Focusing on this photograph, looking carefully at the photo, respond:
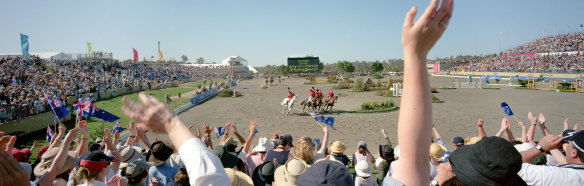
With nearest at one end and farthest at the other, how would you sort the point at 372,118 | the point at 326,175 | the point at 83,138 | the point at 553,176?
1. the point at 326,175
2. the point at 553,176
3. the point at 83,138
4. the point at 372,118

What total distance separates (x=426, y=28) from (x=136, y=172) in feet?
12.3

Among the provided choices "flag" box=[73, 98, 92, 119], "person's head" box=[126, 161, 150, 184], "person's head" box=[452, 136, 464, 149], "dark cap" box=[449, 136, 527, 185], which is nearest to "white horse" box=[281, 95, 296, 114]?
"flag" box=[73, 98, 92, 119]

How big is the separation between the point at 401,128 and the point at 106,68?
51529 mm

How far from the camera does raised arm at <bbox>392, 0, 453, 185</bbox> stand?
95 centimetres

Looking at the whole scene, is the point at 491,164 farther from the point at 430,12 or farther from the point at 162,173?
the point at 162,173

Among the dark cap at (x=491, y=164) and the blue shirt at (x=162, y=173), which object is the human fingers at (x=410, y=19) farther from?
the blue shirt at (x=162, y=173)

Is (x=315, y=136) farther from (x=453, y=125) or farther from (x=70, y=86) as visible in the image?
(x=70, y=86)

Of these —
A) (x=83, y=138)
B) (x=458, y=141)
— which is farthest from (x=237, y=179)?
(x=458, y=141)

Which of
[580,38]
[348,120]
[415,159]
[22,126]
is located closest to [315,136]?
[348,120]

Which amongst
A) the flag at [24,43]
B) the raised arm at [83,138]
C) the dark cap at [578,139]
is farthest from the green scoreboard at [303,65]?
the dark cap at [578,139]

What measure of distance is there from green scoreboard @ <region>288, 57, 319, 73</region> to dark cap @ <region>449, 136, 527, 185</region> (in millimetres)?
53189

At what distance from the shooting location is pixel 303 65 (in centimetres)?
5488

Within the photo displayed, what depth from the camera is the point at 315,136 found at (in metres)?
13.1

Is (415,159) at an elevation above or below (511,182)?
above
